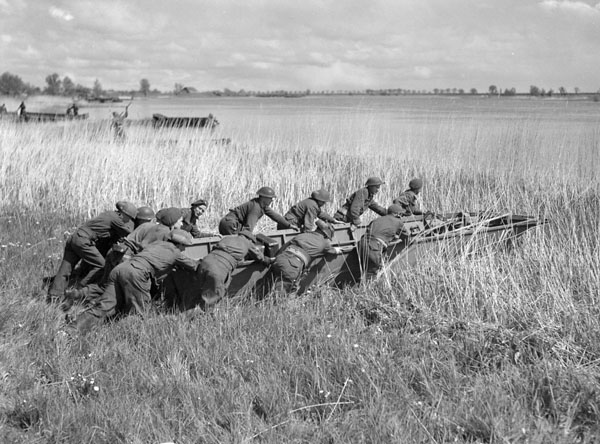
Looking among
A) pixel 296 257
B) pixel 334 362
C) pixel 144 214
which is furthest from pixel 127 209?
pixel 334 362

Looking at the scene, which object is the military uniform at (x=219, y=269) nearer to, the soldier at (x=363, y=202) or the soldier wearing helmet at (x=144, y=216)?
the soldier wearing helmet at (x=144, y=216)

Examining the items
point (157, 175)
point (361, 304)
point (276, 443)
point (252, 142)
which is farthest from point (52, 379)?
point (252, 142)

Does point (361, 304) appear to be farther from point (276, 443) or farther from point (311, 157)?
point (311, 157)

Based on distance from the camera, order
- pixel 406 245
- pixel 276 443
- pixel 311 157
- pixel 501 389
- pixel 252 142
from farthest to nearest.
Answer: pixel 252 142, pixel 311 157, pixel 406 245, pixel 501 389, pixel 276 443

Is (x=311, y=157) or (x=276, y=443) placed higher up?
(x=311, y=157)

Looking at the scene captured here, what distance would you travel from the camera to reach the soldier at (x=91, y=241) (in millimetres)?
7750

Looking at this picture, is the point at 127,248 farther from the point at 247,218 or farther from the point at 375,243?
the point at 375,243

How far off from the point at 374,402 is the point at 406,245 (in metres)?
3.97

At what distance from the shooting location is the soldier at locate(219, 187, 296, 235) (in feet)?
30.0

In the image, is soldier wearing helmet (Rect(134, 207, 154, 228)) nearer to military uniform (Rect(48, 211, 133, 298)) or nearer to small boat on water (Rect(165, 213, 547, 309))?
military uniform (Rect(48, 211, 133, 298))

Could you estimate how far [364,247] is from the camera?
8148 millimetres

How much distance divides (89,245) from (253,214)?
243 centimetres

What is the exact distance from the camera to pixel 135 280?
21.9 feet

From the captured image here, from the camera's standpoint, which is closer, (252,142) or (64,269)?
(64,269)
